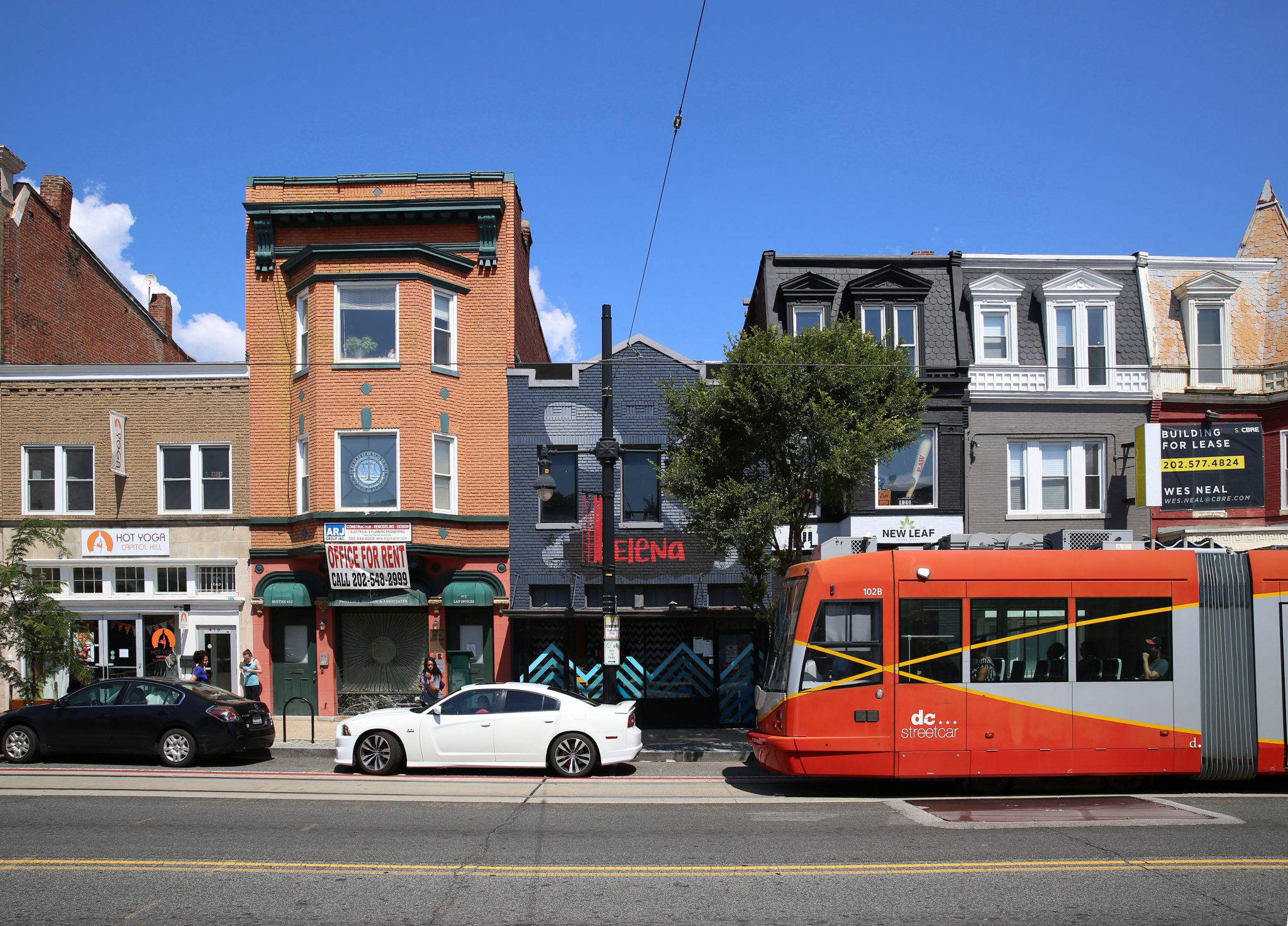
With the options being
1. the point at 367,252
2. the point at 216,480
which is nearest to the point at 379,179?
the point at 367,252

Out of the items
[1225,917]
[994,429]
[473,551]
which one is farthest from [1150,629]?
[473,551]

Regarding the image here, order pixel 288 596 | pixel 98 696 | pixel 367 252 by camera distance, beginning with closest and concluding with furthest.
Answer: pixel 98 696 → pixel 288 596 → pixel 367 252

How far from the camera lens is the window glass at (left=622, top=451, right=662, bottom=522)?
22156 mm

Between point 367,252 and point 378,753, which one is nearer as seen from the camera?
point 378,753

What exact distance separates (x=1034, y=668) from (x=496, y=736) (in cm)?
767

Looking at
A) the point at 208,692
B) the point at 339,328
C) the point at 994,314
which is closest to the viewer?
the point at 208,692

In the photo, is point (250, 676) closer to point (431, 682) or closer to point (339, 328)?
point (431, 682)

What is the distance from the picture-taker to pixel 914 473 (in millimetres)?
Answer: 22078

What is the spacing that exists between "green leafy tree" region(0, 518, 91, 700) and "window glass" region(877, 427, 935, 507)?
55.3 ft

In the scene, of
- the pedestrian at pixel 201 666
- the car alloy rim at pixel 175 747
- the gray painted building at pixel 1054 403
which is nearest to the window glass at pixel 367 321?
the pedestrian at pixel 201 666

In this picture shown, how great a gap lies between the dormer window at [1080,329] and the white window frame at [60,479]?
22.3 meters

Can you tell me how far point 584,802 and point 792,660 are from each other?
3275 mm

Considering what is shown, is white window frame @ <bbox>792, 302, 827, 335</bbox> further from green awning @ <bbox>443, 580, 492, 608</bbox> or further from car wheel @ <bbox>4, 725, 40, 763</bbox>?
car wheel @ <bbox>4, 725, 40, 763</bbox>

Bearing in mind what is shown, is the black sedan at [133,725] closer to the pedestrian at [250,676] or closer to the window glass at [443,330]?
the pedestrian at [250,676]
